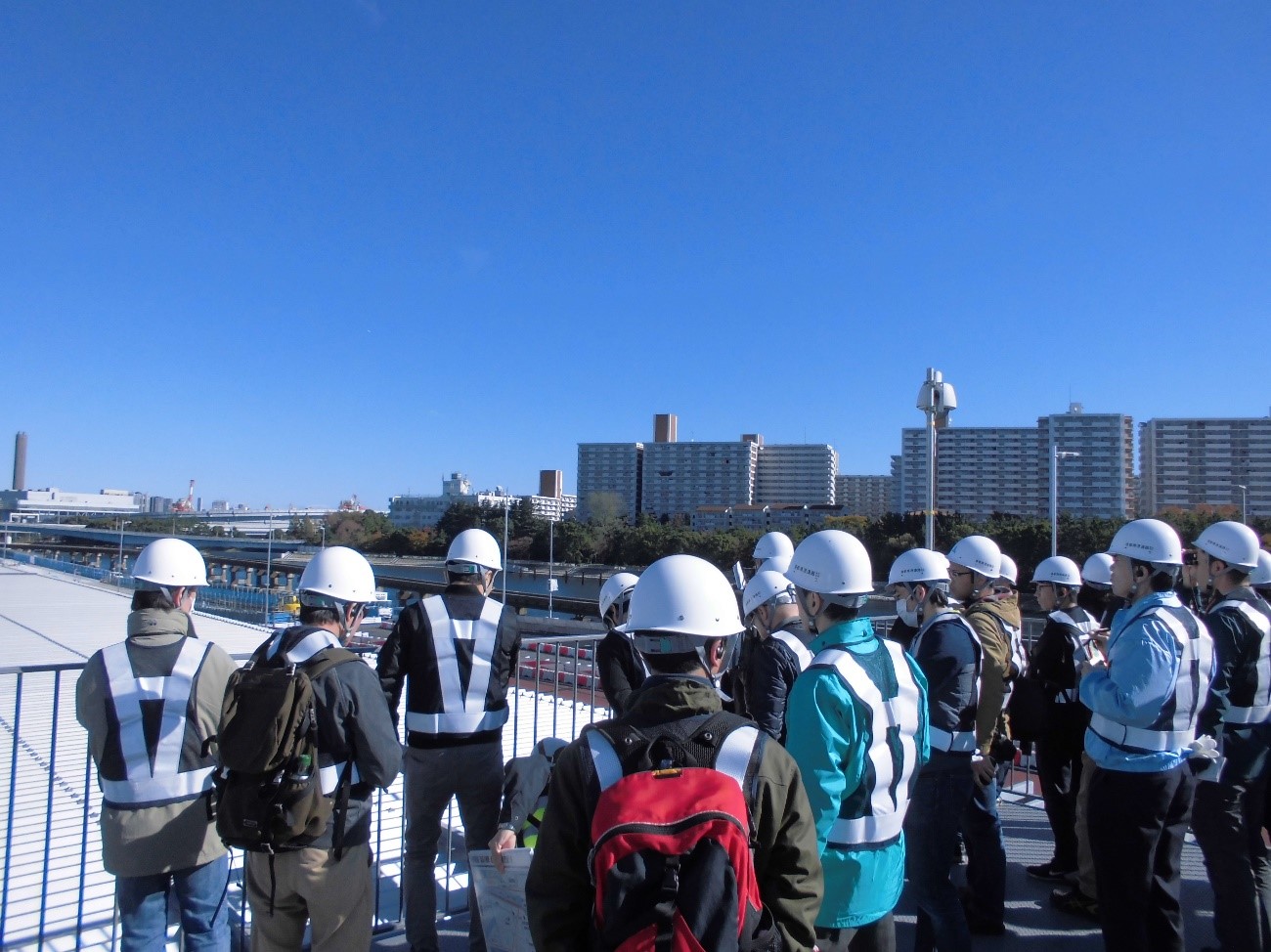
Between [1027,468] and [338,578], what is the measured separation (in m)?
115

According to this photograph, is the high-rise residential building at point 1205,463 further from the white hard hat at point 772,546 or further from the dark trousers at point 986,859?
the dark trousers at point 986,859

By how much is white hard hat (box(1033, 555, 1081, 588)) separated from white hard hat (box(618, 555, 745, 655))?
3.92 metres

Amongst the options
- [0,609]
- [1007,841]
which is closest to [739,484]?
[0,609]

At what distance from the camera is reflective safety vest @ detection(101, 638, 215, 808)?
2980 millimetres

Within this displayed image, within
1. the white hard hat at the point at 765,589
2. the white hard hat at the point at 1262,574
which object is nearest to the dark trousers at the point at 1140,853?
the white hard hat at the point at 765,589

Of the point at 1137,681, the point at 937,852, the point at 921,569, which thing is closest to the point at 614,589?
the point at 921,569

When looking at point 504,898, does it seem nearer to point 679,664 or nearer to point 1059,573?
point 679,664

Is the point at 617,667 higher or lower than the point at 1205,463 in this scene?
lower

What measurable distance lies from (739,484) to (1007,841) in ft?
422

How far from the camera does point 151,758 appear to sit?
3.00 m

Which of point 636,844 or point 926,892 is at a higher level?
point 636,844

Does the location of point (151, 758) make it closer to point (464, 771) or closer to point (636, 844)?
point (464, 771)

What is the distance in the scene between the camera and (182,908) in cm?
308

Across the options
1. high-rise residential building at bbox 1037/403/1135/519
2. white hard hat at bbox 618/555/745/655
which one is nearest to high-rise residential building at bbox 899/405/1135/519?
high-rise residential building at bbox 1037/403/1135/519
